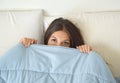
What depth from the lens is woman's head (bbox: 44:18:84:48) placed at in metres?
1.46

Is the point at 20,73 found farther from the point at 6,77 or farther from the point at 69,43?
the point at 69,43

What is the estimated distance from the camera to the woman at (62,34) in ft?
4.78

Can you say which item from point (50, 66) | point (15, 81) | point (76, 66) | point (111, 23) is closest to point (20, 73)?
point (15, 81)

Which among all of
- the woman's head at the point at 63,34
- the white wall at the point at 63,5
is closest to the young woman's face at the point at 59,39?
the woman's head at the point at 63,34

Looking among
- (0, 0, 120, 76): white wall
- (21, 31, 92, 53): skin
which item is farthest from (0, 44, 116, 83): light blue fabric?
(0, 0, 120, 76): white wall

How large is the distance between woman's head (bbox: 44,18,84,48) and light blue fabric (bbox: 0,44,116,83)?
144mm

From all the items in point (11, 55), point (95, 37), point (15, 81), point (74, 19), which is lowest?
point (15, 81)

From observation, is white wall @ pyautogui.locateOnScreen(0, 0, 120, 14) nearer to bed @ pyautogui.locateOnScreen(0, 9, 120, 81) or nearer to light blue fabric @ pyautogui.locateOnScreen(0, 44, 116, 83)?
bed @ pyautogui.locateOnScreen(0, 9, 120, 81)

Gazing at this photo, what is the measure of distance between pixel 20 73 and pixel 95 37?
58 centimetres

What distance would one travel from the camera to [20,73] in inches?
47.4

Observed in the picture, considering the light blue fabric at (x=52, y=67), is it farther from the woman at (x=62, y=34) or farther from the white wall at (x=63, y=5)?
the white wall at (x=63, y=5)

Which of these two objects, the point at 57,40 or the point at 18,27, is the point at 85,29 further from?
the point at 18,27

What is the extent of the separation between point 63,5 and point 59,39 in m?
0.33

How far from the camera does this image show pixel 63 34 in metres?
1.47
